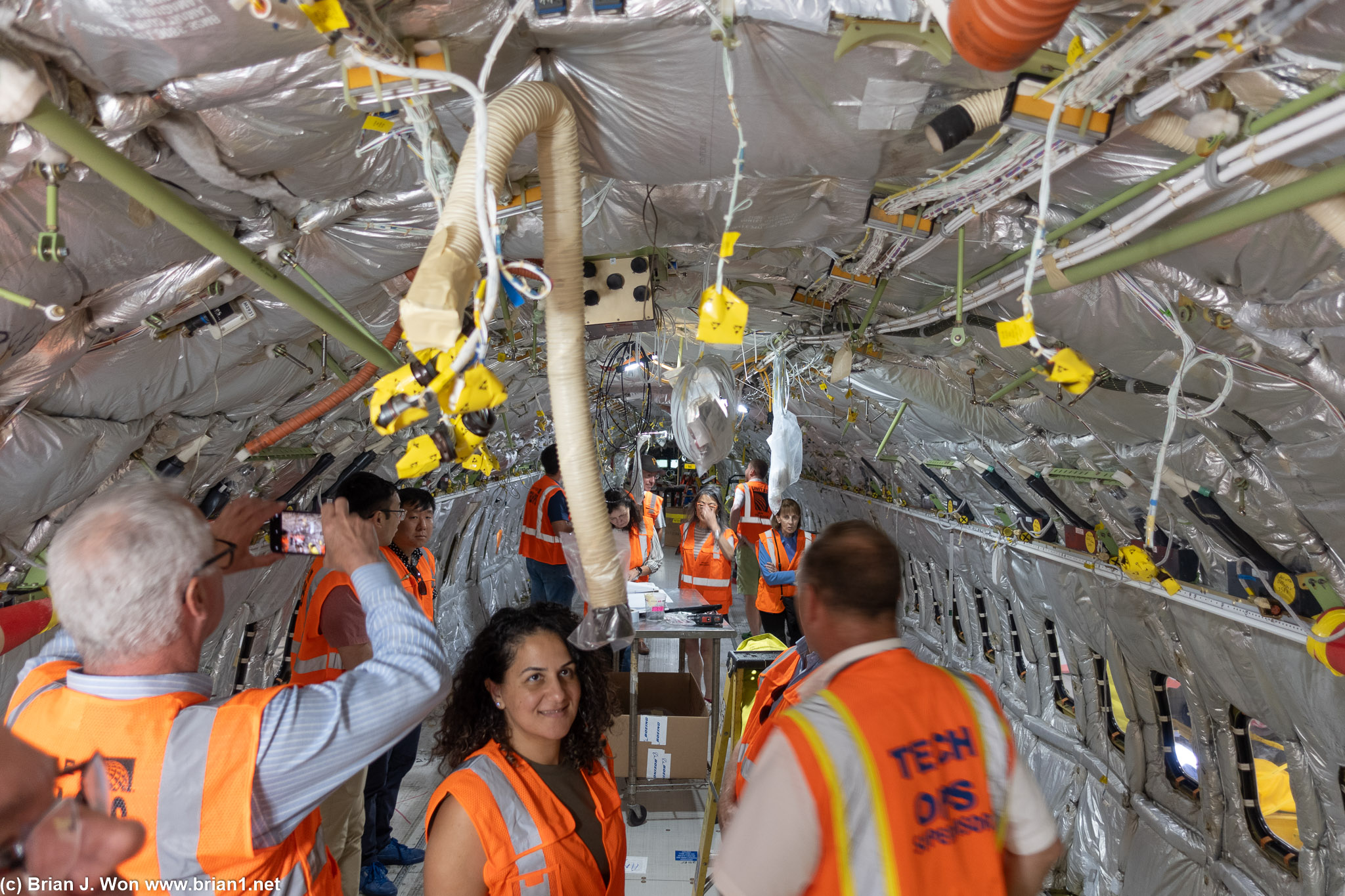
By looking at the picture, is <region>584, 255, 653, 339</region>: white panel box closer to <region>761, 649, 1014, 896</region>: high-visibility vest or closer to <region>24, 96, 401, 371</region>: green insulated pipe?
<region>24, 96, 401, 371</region>: green insulated pipe

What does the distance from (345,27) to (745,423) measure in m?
10.6

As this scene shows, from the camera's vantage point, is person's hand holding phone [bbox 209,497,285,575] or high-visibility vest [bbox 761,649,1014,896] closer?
high-visibility vest [bbox 761,649,1014,896]

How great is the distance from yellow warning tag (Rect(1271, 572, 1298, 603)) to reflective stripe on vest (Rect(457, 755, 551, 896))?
268 cm

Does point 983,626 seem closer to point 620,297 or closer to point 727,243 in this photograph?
point 620,297

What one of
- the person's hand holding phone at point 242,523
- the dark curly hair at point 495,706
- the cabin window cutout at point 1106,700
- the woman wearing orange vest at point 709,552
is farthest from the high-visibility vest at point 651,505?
the person's hand holding phone at point 242,523

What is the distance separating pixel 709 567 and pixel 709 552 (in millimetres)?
138

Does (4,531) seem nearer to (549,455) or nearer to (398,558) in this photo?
(398,558)

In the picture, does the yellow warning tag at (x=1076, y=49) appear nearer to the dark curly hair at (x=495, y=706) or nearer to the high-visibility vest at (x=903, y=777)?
the high-visibility vest at (x=903, y=777)

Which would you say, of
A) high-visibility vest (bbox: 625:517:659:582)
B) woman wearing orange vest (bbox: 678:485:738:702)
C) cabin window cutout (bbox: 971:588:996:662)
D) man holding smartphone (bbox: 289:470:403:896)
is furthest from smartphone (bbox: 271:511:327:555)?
cabin window cutout (bbox: 971:588:996:662)

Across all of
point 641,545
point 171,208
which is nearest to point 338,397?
point 171,208

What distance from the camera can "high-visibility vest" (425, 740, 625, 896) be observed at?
5.54 feet

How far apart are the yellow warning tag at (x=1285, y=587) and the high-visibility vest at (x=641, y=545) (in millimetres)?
4209

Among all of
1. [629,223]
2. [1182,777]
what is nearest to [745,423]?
[1182,777]

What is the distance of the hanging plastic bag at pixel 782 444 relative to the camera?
428 cm
